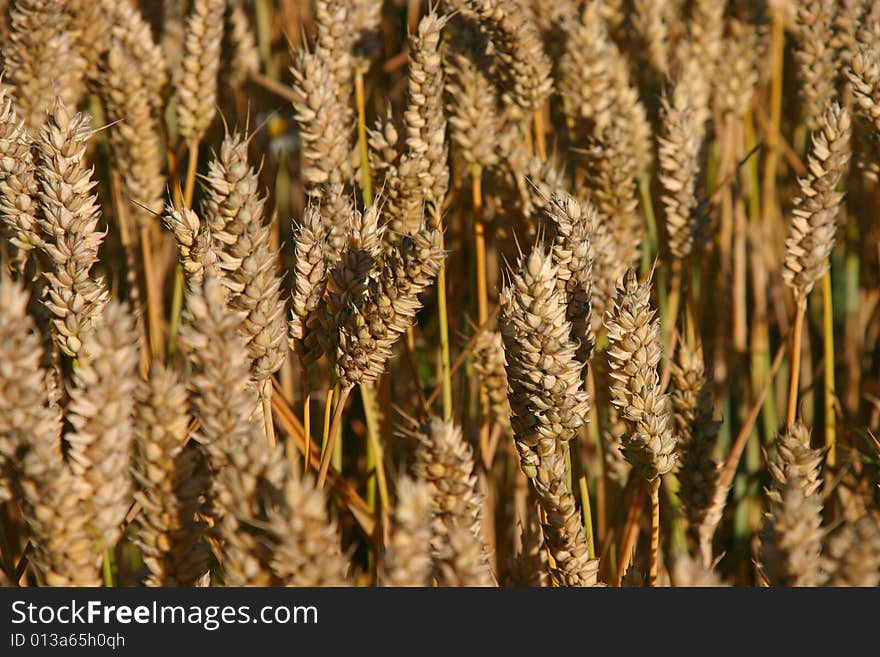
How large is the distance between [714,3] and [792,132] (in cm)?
75

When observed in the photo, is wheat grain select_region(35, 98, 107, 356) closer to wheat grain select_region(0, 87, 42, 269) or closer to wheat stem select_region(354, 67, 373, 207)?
wheat grain select_region(0, 87, 42, 269)

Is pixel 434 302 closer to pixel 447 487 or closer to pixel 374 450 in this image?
pixel 374 450

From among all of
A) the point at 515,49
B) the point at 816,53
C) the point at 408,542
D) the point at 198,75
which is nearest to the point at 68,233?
the point at 408,542

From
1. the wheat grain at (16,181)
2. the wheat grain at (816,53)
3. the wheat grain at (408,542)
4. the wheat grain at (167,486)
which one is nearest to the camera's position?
the wheat grain at (408,542)

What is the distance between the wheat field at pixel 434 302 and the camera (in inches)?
43.6

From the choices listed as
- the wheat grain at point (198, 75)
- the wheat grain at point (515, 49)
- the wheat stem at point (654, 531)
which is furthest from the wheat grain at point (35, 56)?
the wheat stem at point (654, 531)

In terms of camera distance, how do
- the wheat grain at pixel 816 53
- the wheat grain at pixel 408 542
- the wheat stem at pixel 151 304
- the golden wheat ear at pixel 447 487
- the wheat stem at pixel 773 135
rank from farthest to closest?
the wheat stem at pixel 773 135 < the wheat grain at pixel 816 53 < the wheat stem at pixel 151 304 < the golden wheat ear at pixel 447 487 < the wheat grain at pixel 408 542

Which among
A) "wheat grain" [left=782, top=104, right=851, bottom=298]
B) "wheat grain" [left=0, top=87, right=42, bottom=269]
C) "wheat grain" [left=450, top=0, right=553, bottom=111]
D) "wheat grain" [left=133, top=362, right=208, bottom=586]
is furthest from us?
"wheat grain" [left=450, top=0, right=553, bottom=111]

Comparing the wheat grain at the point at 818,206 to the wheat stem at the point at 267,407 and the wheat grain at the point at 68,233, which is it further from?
the wheat grain at the point at 68,233

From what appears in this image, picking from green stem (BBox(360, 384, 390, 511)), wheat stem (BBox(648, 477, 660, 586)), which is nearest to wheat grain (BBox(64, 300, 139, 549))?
green stem (BBox(360, 384, 390, 511))

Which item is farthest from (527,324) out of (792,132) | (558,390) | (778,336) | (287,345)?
(792,132)

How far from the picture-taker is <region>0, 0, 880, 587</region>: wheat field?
111 cm

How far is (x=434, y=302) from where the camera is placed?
263 cm

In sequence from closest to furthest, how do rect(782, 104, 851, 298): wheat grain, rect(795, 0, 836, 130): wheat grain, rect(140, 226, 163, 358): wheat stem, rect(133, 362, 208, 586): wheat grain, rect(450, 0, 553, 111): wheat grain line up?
1. rect(133, 362, 208, 586): wheat grain
2. rect(782, 104, 851, 298): wheat grain
3. rect(450, 0, 553, 111): wheat grain
4. rect(140, 226, 163, 358): wheat stem
5. rect(795, 0, 836, 130): wheat grain
